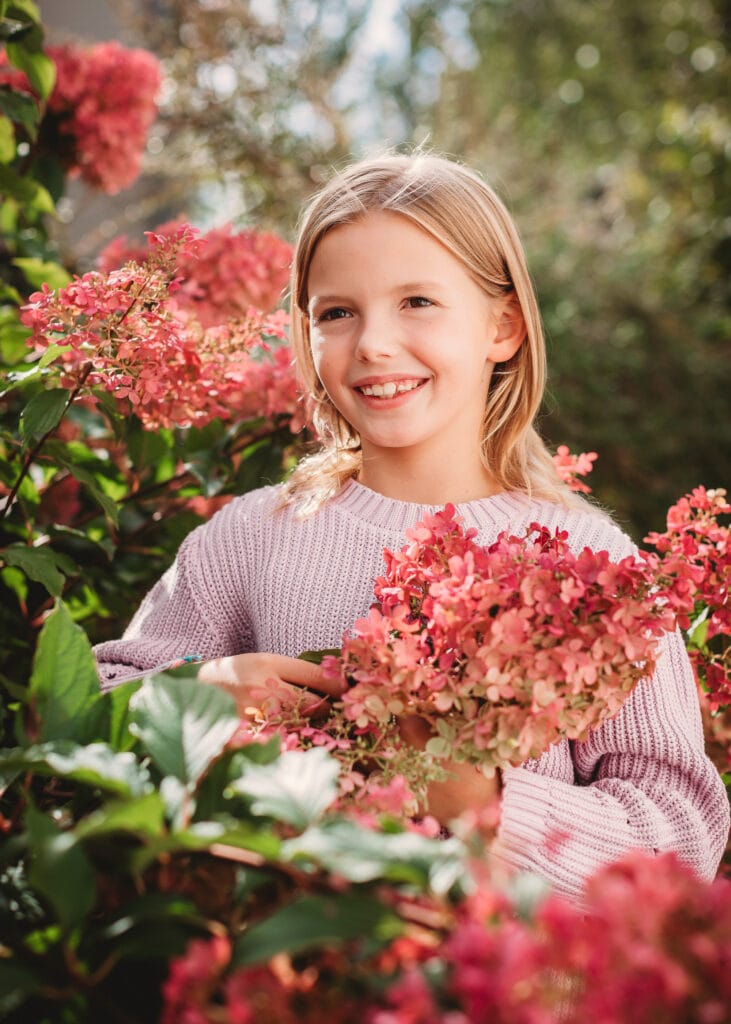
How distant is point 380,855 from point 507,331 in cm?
118

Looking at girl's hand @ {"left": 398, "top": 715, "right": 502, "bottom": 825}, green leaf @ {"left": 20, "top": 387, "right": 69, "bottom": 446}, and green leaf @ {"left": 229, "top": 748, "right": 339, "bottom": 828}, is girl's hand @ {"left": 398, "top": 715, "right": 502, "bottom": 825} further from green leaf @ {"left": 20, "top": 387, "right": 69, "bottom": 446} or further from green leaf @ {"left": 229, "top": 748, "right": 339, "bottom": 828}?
green leaf @ {"left": 20, "top": 387, "right": 69, "bottom": 446}

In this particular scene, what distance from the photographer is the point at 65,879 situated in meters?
0.60

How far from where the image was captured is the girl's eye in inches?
56.7

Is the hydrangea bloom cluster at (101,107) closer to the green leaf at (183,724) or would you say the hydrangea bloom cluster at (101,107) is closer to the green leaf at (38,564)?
the green leaf at (38,564)

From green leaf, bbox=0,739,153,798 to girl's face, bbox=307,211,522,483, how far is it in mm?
800

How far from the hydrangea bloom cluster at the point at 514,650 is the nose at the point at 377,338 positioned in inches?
19.7

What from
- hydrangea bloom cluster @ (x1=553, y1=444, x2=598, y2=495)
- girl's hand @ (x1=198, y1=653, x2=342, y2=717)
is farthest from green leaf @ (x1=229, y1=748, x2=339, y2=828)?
hydrangea bloom cluster @ (x1=553, y1=444, x2=598, y2=495)

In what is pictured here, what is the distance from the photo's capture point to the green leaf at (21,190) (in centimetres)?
194

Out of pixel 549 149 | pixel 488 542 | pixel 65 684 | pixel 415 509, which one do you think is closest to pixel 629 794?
pixel 488 542

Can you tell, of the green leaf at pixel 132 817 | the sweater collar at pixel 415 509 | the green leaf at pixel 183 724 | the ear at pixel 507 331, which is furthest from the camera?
the ear at pixel 507 331

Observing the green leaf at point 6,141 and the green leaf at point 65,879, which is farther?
the green leaf at point 6,141

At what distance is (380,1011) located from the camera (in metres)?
0.51

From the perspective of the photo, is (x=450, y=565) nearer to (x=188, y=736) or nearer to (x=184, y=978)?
(x=188, y=736)

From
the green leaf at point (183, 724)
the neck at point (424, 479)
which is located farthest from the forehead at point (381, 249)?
the green leaf at point (183, 724)
